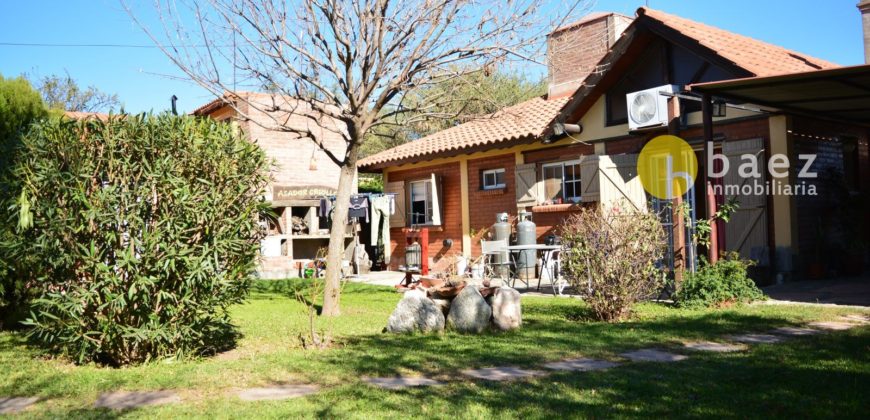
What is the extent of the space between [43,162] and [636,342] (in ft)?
17.9

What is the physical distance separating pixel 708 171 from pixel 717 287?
5.83 ft

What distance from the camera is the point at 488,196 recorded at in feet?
52.0

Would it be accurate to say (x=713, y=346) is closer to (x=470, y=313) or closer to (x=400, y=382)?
(x=470, y=313)

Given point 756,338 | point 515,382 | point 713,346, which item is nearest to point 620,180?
point 756,338

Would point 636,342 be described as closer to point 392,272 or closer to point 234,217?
point 234,217

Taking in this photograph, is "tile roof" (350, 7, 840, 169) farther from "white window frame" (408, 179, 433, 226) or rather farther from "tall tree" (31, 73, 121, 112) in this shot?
"tall tree" (31, 73, 121, 112)

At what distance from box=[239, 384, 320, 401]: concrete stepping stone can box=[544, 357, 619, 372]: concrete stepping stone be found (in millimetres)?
1891

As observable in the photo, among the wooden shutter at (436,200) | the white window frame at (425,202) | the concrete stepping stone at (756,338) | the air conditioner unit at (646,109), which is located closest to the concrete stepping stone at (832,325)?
the concrete stepping stone at (756,338)

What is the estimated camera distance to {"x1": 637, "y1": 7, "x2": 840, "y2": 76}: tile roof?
34.7 ft

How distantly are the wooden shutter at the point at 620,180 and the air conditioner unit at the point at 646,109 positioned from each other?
2.27 feet

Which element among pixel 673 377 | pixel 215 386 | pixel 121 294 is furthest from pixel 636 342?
pixel 121 294

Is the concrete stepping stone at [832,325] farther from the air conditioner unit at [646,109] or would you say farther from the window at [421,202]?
the window at [421,202]

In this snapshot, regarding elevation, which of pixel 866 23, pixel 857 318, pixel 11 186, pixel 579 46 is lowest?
pixel 857 318

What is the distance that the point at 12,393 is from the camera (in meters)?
5.21
